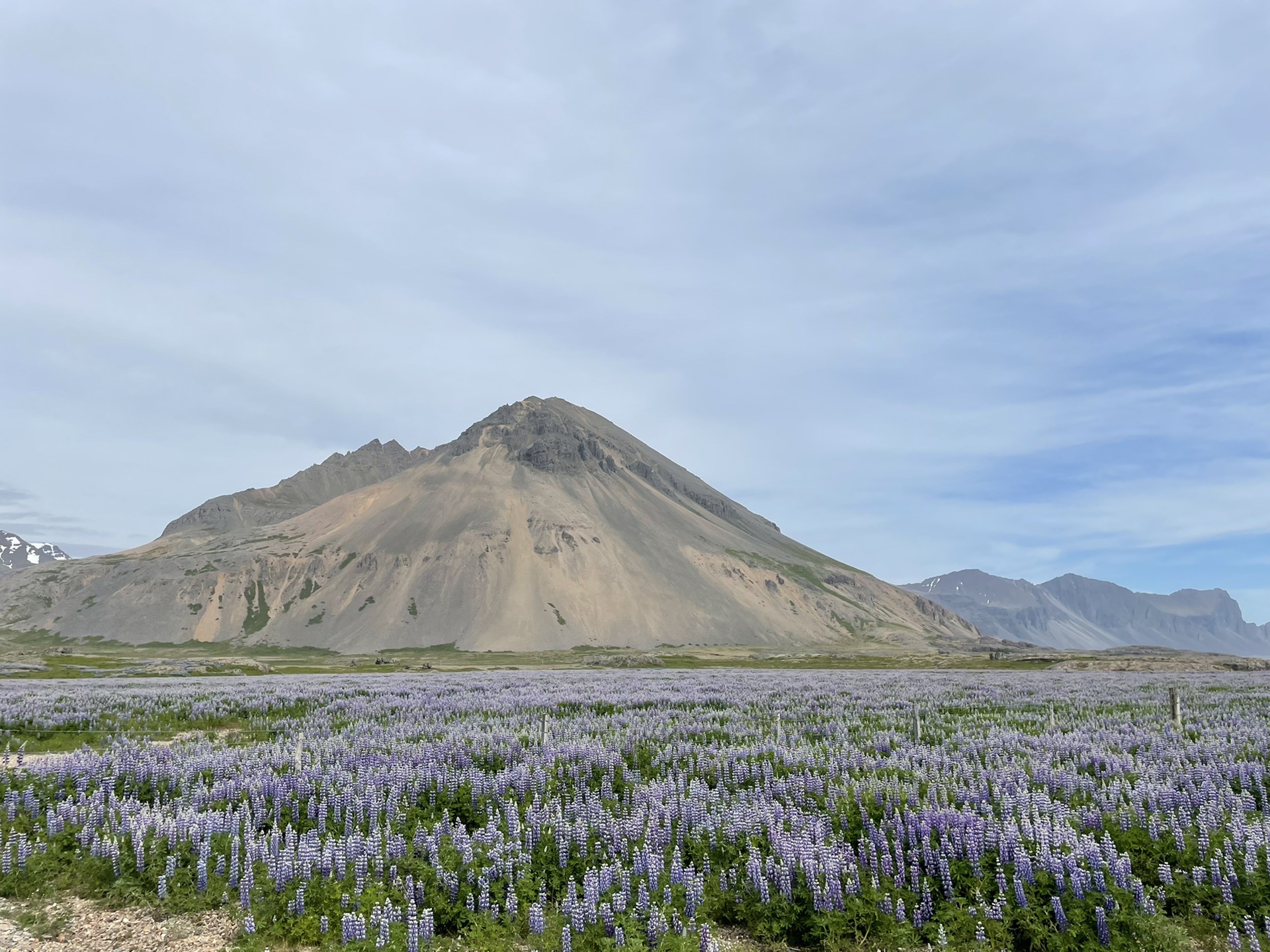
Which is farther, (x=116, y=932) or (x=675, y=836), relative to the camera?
(x=675, y=836)

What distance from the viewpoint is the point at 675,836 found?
399 inches

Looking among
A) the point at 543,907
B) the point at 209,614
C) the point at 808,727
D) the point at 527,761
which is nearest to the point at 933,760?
the point at 808,727

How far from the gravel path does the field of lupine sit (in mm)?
288

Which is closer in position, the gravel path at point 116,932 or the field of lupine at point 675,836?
the field of lupine at point 675,836

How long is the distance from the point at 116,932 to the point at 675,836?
6841mm

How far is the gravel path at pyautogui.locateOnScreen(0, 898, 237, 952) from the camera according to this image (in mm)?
7629

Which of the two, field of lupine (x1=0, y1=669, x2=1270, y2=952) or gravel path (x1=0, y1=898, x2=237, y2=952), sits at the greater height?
field of lupine (x1=0, y1=669, x2=1270, y2=952)

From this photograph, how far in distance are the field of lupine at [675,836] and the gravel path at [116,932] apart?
288mm

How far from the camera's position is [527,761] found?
45.1 ft

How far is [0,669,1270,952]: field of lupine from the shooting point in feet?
24.1

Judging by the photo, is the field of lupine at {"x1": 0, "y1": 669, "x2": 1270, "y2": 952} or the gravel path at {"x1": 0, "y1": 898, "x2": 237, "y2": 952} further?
the gravel path at {"x1": 0, "y1": 898, "x2": 237, "y2": 952}

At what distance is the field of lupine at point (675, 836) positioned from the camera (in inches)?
289

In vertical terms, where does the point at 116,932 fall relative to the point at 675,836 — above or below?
below

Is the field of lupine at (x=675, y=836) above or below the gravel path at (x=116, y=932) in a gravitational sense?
above
